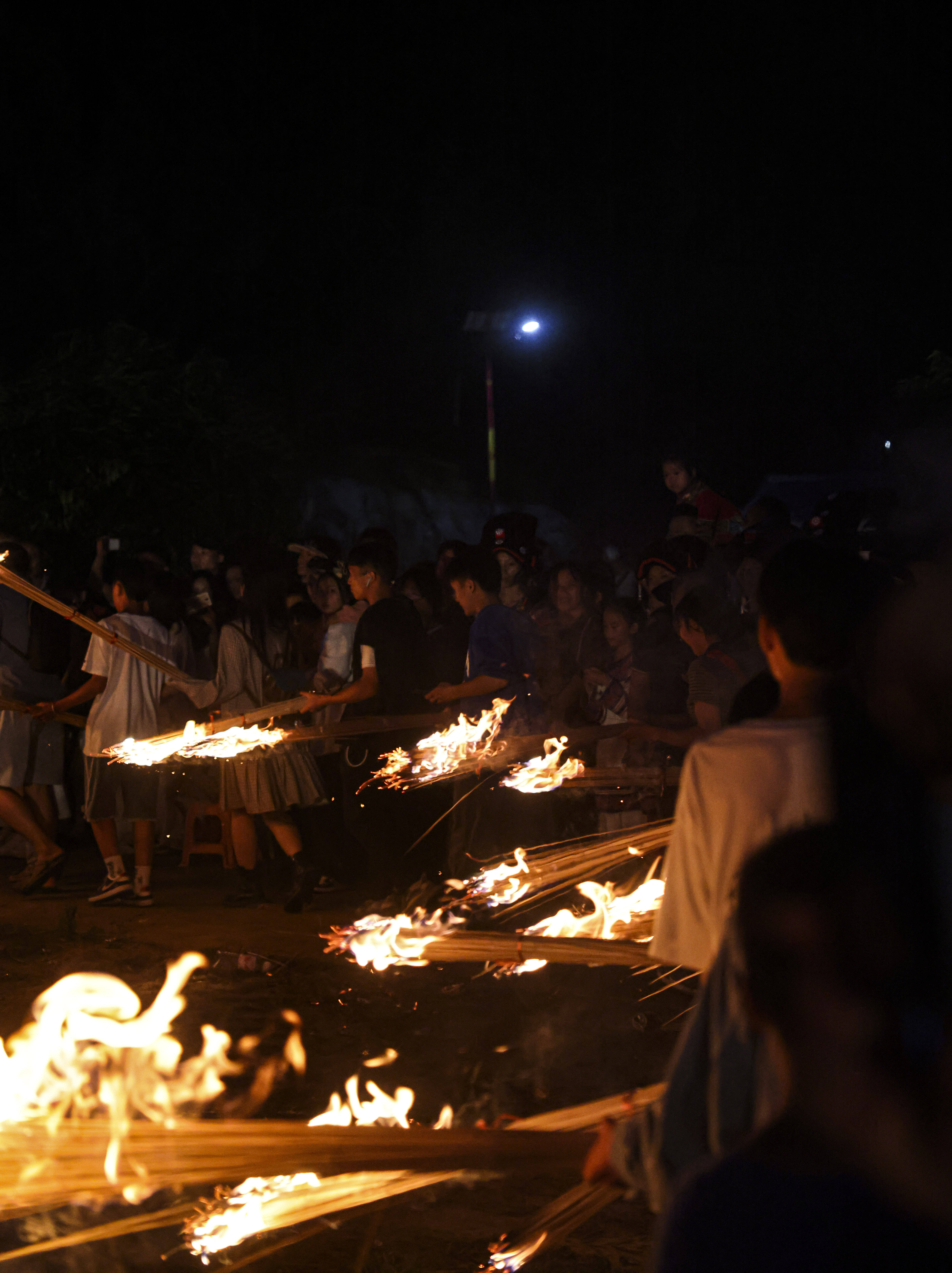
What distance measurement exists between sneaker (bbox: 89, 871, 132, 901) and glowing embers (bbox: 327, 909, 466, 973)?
3074 millimetres

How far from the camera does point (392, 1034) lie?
16.8 feet

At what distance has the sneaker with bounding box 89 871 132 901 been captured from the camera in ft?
25.0

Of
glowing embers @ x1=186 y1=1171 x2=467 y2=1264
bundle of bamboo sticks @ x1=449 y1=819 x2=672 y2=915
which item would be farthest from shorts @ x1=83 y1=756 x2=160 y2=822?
glowing embers @ x1=186 y1=1171 x2=467 y2=1264

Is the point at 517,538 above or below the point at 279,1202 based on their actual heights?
above

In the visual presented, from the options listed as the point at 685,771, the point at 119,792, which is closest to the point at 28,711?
the point at 119,792

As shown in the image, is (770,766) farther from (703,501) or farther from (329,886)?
(329,886)

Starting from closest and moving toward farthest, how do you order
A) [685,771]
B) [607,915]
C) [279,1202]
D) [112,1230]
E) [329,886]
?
[685,771], [112,1230], [279,1202], [607,915], [329,886]

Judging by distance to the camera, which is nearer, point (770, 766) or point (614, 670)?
point (770, 766)

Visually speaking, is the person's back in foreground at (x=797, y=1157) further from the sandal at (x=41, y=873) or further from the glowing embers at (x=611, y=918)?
the sandal at (x=41, y=873)

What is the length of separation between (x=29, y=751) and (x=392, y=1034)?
153 inches

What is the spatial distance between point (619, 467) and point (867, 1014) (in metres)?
38.9

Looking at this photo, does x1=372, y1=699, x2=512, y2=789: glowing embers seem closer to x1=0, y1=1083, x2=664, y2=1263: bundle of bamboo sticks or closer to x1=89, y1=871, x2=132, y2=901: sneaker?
x1=89, y1=871, x2=132, y2=901: sneaker

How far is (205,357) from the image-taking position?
18625mm

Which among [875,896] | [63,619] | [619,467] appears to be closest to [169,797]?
[63,619]
